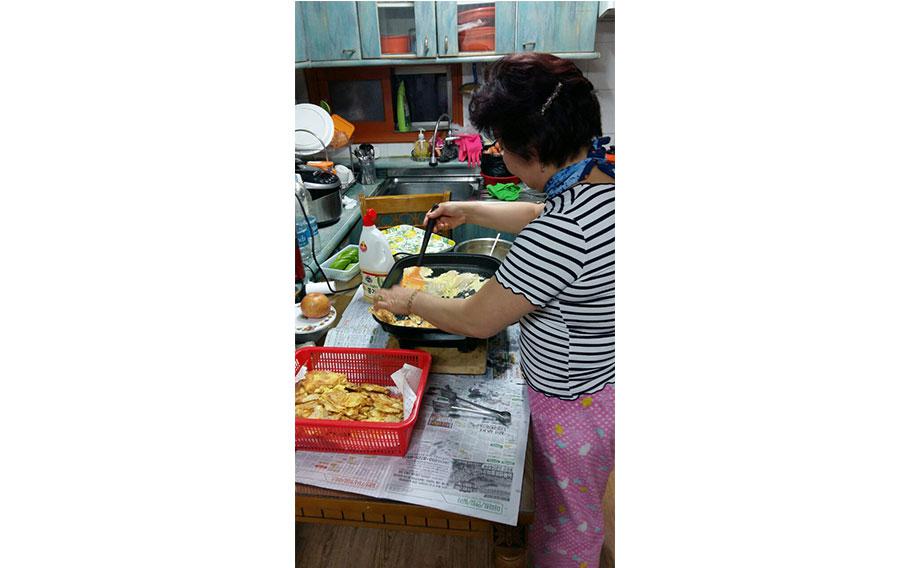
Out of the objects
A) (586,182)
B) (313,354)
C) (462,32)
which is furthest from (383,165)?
(586,182)

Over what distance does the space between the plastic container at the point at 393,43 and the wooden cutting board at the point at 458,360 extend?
246 centimetres

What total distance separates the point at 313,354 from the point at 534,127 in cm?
84

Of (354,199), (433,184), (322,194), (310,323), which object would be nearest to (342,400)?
(310,323)

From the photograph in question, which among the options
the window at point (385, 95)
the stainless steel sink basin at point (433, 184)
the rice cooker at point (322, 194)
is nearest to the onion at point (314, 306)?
the rice cooker at point (322, 194)

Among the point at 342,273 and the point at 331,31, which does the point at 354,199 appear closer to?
the point at 331,31

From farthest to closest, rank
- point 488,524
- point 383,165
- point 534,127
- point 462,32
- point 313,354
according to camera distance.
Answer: point 383,165, point 462,32, point 313,354, point 534,127, point 488,524

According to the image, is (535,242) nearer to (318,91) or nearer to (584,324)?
(584,324)

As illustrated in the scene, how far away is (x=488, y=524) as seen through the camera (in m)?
0.95

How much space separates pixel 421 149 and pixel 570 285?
9.33ft

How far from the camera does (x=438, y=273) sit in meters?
1.75

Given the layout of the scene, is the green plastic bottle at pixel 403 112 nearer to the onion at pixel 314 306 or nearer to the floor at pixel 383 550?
the onion at pixel 314 306

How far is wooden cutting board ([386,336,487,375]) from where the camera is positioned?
4.39ft

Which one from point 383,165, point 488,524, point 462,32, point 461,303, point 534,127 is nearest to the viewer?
point 488,524

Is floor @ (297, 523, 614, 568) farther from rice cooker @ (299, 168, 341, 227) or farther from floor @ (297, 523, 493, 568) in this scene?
rice cooker @ (299, 168, 341, 227)
